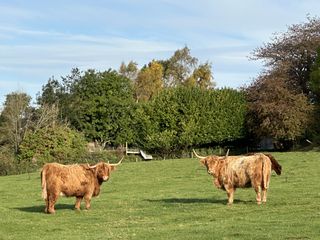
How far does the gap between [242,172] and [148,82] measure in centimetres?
8373

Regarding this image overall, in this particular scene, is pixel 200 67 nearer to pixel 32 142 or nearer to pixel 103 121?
pixel 103 121

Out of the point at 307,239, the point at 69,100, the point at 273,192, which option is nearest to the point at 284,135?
the point at 69,100

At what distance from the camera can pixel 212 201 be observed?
72.8 ft

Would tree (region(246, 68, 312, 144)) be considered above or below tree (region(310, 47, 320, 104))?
below

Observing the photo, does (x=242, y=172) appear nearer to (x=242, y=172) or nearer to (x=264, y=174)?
(x=242, y=172)

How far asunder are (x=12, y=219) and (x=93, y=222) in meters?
3.02

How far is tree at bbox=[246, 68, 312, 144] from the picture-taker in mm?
62438

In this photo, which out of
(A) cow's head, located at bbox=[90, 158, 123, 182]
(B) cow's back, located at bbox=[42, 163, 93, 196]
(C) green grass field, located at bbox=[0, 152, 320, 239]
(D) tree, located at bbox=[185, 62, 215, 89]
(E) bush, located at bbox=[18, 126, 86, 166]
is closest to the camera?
(C) green grass field, located at bbox=[0, 152, 320, 239]

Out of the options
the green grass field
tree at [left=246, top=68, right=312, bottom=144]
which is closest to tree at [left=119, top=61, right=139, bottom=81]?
tree at [left=246, top=68, right=312, bottom=144]

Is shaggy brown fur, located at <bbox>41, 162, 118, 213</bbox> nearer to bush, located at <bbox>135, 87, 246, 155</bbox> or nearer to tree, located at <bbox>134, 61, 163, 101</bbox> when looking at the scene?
bush, located at <bbox>135, 87, 246, 155</bbox>

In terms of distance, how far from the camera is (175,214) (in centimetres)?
1889

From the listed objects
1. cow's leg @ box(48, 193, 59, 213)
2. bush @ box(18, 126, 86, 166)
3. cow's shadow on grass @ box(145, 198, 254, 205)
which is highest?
cow's leg @ box(48, 193, 59, 213)

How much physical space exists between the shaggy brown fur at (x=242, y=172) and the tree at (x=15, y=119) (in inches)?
1844

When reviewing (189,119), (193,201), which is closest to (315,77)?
(189,119)
